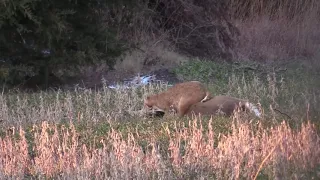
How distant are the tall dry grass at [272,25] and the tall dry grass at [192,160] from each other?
12.2 meters

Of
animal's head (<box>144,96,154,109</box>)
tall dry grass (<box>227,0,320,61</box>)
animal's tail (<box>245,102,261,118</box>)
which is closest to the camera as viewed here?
animal's tail (<box>245,102,261,118</box>)

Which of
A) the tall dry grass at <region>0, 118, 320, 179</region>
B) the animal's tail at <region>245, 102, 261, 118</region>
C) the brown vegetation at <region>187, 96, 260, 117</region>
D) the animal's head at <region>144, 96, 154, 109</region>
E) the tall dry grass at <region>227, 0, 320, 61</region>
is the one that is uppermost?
the tall dry grass at <region>0, 118, 320, 179</region>

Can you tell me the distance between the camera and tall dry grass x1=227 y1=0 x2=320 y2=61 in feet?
61.3

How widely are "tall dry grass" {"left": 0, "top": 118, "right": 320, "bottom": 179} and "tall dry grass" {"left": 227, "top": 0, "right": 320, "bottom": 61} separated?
1224 centimetres

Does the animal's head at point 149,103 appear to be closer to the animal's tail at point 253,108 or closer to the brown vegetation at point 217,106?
the brown vegetation at point 217,106

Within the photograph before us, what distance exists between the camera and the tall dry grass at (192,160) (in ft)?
16.8

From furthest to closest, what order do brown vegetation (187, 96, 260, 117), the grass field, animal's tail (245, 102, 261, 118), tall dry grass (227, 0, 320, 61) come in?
tall dry grass (227, 0, 320, 61) < brown vegetation (187, 96, 260, 117) < animal's tail (245, 102, 261, 118) < the grass field

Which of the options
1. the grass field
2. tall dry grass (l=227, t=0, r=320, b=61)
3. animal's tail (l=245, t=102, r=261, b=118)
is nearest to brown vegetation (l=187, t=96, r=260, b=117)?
animal's tail (l=245, t=102, r=261, b=118)

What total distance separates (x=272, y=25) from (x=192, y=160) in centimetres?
1507

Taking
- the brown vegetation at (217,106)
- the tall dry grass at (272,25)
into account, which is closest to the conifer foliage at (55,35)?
the brown vegetation at (217,106)

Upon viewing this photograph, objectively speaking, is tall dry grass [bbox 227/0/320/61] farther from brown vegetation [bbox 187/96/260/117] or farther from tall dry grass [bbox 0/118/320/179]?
tall dry grass [bbox 0/118/320/179]

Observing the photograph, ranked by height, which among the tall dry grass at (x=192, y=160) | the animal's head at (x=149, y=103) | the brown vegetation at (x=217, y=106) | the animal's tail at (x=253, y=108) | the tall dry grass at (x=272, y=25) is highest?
the tall dry grass at (x=192, y=160)

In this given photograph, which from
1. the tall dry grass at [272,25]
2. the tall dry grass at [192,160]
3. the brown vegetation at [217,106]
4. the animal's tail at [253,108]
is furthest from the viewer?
the tall dry grass at [272,25]

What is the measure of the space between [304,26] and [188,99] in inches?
441
